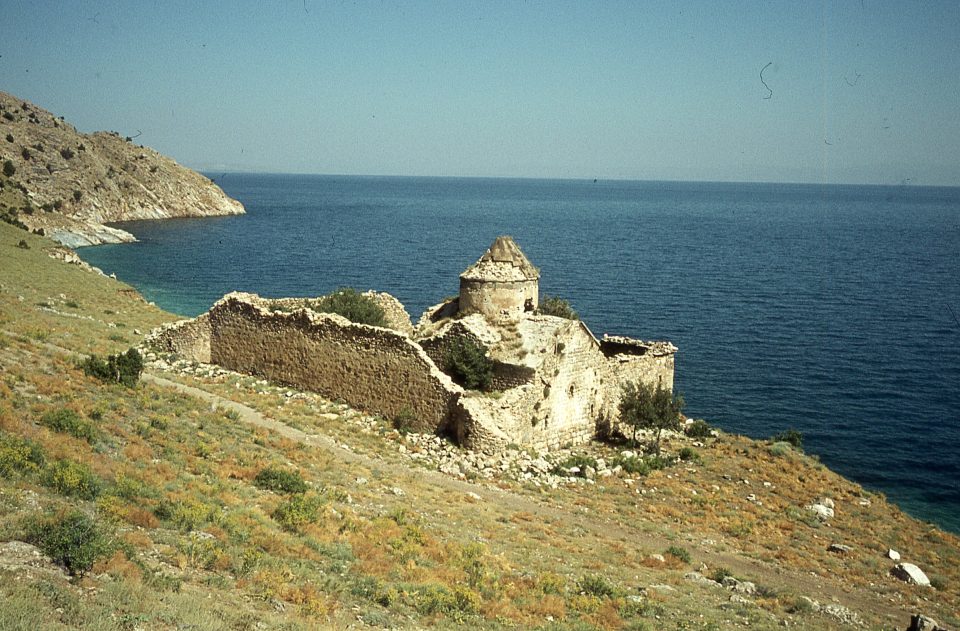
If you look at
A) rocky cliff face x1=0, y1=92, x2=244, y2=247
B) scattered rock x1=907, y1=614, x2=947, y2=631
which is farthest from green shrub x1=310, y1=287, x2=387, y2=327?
rocky cliff face x1=0, y1=92, x2=244, y2=247

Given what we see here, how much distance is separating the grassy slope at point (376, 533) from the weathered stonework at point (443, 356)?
1.19m

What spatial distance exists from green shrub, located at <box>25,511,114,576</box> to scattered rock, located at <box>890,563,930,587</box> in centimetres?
1615

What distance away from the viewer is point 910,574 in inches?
648

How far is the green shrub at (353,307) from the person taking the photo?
82.9ft

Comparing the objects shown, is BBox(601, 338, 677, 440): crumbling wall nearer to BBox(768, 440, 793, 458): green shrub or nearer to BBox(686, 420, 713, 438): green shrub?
BBox(686, 420, 713, 438): green shrub

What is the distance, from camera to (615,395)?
24703mm

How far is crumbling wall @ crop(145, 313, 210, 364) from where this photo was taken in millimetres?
25094

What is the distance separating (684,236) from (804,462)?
10384cm

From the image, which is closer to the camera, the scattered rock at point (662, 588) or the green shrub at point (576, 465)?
the scattered rock at point (662, 588)

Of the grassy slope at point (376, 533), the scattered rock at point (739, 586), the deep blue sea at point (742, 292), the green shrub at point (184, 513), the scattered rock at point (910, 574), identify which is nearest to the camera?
the grassy slope at point (376, 533)

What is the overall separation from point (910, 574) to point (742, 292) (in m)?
53.4

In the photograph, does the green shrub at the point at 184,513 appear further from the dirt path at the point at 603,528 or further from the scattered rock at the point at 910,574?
the scattered rock at the point at 910,574

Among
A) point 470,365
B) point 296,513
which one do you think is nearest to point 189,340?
point 470,365

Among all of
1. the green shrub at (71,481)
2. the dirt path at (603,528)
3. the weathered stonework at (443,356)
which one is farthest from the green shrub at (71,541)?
the weathered stonework at (443,356)
